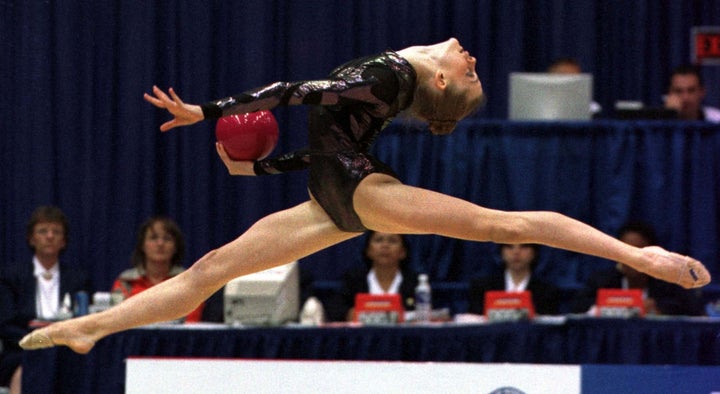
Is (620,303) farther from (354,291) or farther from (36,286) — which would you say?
(36,286)

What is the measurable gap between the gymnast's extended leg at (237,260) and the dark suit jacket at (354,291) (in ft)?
8.04

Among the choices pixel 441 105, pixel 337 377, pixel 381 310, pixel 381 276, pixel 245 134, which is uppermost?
pixel 441 105

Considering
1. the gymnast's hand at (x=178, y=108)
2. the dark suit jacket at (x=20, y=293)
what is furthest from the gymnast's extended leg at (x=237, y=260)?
the dark suit jacket at (x=20, y=293)

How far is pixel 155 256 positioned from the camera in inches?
290

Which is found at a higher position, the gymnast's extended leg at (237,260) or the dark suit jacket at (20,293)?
the gymnast's extended leg at (237,260)

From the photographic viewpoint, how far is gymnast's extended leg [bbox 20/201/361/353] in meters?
4.73

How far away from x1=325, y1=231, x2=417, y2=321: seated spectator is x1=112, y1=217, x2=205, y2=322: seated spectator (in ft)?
2.88

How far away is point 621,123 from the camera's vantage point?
7.76 m

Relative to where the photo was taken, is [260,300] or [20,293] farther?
[20,293]

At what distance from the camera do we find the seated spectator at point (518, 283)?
7344mm

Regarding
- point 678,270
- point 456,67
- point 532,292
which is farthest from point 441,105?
point 532,292

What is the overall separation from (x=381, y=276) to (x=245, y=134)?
9.29ft

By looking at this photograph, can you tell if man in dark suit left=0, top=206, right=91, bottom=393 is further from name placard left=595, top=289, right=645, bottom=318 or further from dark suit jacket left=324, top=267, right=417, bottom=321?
name placard left=595, top=289, right=645, bottom=318

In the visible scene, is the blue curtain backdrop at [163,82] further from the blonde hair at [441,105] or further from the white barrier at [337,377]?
the blonde hair at [441,105]
